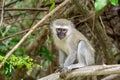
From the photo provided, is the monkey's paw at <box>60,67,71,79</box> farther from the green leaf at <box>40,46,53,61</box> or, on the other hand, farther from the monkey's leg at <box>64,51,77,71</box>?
the green leaf at <box>40,46,53,61</box>

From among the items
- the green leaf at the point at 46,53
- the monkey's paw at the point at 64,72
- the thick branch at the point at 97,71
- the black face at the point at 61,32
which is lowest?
the monkey's paw at the point at 64,72

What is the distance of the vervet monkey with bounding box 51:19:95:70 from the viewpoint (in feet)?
20.2

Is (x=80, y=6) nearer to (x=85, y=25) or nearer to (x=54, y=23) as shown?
(x=54, y=23)

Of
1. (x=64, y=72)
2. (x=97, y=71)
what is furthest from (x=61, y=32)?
(x=97, y=71)

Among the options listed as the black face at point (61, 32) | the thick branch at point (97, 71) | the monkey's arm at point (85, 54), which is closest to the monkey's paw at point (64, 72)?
the thick branch at point (97, 71)

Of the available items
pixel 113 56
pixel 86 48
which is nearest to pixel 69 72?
pixel 86 48

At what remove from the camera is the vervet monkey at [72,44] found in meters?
6.15

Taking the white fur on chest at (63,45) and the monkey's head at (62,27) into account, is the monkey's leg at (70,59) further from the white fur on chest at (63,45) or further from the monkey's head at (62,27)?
the monkey's head at (62,27)

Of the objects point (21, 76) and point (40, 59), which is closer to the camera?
point (21, 76)

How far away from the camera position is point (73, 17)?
6.88 metres

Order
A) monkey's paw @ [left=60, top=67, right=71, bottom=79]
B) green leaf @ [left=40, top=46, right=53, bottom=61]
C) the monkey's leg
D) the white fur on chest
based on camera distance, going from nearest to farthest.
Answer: monkey's paw @ [left=60, top=67, right=71, bottom=79] → the monkey's leg → the white fur on chest → green leaf @ [left=40, top=46, right=53, bottom=61]

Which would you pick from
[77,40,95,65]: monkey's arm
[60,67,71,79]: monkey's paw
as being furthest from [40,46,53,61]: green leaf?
[60,67,71,79]: monkey's paw

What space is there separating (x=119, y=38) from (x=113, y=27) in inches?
9.4

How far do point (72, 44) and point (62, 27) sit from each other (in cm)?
31
